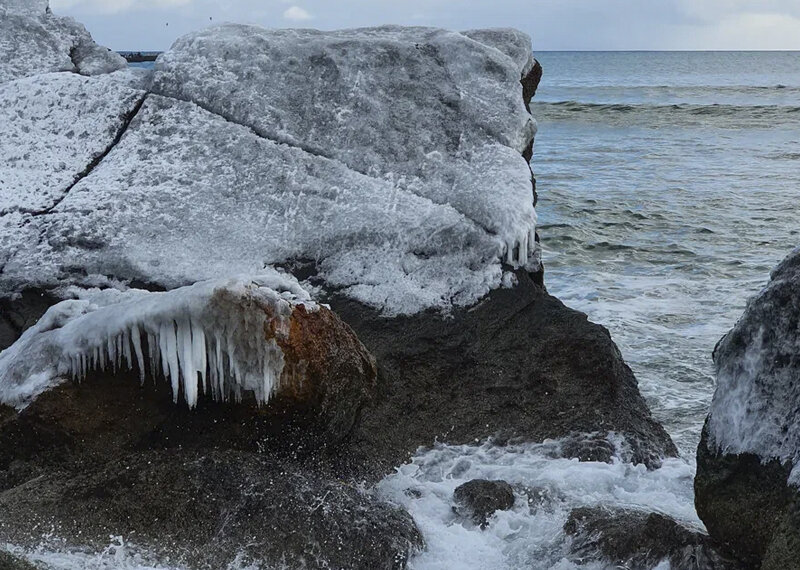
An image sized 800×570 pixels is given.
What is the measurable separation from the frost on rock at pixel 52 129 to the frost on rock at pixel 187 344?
148 centimetres

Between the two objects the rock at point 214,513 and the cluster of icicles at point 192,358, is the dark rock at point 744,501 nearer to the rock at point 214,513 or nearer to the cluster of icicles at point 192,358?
the rock at point 214,513

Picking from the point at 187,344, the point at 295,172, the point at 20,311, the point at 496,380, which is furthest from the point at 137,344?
the point at 295,172

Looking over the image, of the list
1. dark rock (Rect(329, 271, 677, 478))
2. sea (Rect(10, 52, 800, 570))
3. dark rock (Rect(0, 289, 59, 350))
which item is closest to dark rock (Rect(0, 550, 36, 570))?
sea (Rect(10, 52, 800, 570))

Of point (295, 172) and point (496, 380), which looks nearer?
point (496, 380)

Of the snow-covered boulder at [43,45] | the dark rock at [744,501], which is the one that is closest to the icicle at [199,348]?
the dark rock at [744,501]

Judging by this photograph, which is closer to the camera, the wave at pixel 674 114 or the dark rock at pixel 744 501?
the dark rock at pixel 744 501

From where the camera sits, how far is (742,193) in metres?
13.0

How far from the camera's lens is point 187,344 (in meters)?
3.54

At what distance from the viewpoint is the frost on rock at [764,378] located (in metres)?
2.96

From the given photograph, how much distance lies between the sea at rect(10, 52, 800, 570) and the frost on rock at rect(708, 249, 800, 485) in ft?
1.48

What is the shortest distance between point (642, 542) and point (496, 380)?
136cm

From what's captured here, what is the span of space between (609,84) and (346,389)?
4633cm

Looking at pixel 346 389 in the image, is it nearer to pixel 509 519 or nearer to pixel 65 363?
pixel 509 519

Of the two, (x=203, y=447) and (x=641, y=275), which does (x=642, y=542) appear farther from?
(x=641, y=275)
